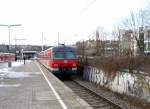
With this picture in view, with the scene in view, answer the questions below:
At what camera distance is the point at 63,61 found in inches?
1487

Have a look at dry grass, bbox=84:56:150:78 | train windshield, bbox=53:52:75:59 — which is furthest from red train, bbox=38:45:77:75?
dry grass, bbox=84:56:150:78

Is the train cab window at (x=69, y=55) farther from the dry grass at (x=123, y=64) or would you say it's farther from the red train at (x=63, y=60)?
the dry grass at (x=123, y=64)

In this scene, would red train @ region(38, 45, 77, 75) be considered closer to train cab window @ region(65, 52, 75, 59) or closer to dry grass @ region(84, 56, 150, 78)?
train cab window @ region(65, 52, 75, 59)

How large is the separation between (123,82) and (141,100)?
4665 mm

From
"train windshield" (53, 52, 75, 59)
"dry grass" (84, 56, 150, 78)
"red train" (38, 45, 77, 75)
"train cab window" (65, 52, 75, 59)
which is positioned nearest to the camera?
"dry grass" (84, 56, 150, 78)

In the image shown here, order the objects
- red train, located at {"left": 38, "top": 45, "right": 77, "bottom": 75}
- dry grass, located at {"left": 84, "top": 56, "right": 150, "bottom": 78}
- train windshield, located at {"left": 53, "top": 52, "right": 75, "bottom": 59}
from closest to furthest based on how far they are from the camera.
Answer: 1. dry grass, located at {"left": 84, "top": 56, "right": 150, "bottom": 78}
2. red train, located at {"left": 38, "top": 45, "right": 77, "bottom": 75}
3. train windshield, located at {"left": 53, "top": 52, "right": 75, "bottom": 59}

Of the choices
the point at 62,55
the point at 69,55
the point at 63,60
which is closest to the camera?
the point at 63,60

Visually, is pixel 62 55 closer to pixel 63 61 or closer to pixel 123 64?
pixel 63 61

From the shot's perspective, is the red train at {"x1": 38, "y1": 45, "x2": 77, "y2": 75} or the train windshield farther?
the train windshield

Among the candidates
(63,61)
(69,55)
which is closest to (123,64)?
(63,61)

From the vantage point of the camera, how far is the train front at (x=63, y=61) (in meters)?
37.5

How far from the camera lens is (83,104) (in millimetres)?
14328

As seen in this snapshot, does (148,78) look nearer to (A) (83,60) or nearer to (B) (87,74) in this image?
(B) (87,74)

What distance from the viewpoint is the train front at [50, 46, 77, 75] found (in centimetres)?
3753
